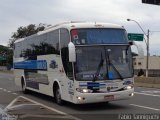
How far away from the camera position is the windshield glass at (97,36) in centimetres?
1541

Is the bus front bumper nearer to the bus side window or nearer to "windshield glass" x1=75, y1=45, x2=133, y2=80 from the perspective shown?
"windshield glass" x1=75, y1=45, x2=133, y2=80

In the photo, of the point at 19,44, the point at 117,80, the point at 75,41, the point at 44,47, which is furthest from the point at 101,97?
the point at 19,44

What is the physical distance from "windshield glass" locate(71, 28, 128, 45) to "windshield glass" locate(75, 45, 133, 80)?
9.8 inches

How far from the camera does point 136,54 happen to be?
15.9m

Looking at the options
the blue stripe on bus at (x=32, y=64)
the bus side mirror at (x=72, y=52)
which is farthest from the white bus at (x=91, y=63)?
the blue stripe on bus at (x=32, y=64)

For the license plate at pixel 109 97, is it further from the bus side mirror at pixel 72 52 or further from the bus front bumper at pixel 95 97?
the bus side mirror at pixel 72 52

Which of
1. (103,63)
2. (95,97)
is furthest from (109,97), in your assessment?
(103,63)

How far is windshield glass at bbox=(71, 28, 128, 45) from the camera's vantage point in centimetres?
1541

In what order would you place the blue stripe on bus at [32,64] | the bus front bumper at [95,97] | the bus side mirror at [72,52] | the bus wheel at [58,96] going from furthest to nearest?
the blue stripe on bus at [32,64] < the bus wheel at [58,96] < the bus front bumper at [95,97] < the bus side mirror at [72,52]

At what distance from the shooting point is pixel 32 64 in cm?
2206

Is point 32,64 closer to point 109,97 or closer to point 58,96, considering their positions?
point 58,96

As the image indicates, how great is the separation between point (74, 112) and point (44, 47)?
5.43m

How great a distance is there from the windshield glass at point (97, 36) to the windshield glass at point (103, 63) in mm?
250

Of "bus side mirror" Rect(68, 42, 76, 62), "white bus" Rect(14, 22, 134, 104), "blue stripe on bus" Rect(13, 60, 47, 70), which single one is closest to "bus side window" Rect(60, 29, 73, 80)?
"white bus" Rect(14, 22, 134, 104)
